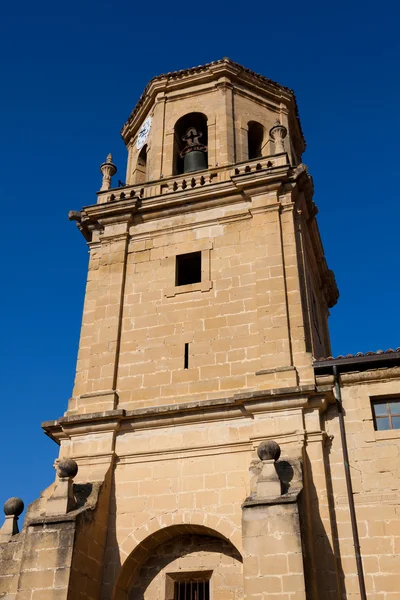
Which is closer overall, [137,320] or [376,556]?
[376,556]

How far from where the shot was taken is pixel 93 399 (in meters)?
14.3

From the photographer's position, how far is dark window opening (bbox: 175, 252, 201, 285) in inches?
637

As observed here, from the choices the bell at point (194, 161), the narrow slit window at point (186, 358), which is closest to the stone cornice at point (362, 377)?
the narrow slit window at point (186, 358)

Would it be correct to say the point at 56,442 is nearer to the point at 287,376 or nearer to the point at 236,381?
the point at 236,381

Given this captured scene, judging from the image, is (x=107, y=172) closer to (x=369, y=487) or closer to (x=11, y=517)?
(x=11, y=517)

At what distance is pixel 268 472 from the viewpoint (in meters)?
11.2

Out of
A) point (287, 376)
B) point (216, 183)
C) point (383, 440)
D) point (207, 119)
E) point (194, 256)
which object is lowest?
point (383, 440)

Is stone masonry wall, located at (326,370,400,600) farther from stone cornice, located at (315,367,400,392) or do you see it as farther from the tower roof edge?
the tower roof edge

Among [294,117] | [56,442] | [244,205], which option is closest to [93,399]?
[56,442]

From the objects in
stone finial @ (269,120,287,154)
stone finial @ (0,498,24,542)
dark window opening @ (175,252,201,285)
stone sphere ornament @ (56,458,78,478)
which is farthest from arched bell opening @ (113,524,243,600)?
stone finial @ (269,120,287,154)

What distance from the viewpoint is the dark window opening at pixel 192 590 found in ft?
39.5

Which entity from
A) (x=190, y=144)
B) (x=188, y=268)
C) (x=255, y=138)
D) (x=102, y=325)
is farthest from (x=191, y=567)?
(x=255, y=138)

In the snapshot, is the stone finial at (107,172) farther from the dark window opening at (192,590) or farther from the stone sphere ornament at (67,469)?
the dark window opening at (192,590)

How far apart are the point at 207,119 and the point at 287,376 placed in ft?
28.4
